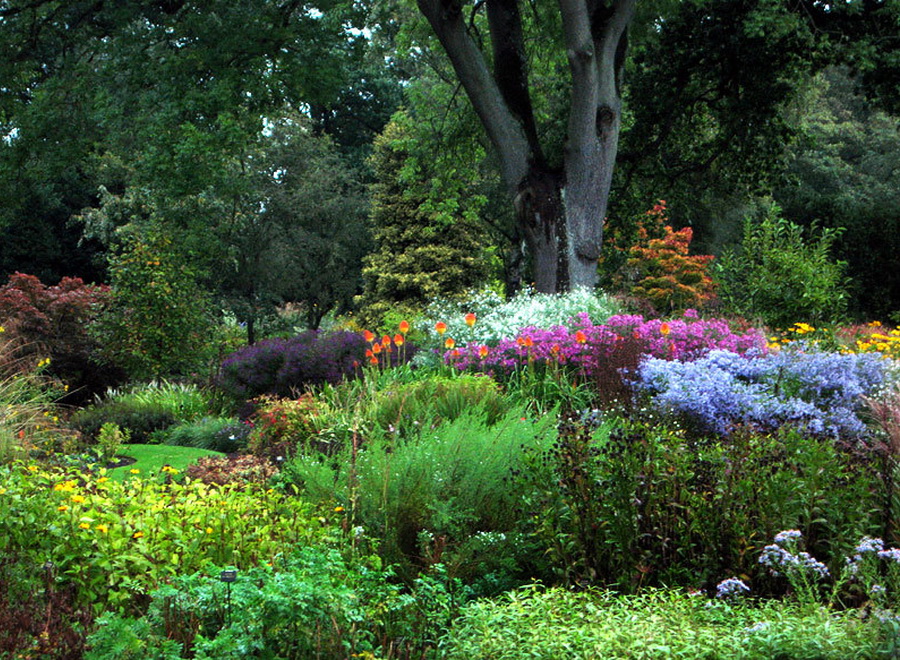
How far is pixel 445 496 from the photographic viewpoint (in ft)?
16.0

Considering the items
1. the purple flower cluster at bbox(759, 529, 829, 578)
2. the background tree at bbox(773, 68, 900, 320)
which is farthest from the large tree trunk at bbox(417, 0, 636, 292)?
the purple flower cluster at bbox(759, 529, 829, 578)

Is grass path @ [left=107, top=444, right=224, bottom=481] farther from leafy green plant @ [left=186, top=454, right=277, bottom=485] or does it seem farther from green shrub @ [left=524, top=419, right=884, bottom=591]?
green shrub @ [left=524, top=419, right=884, bottom=591]

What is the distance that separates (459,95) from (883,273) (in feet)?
36.1

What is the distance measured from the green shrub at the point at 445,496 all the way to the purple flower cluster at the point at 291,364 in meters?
5.04

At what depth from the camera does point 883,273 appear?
20031mm

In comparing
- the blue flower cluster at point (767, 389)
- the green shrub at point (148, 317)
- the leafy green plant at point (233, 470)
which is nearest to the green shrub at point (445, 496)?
the leafy green plant at point (233, 470)

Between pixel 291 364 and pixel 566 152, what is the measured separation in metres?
4.82

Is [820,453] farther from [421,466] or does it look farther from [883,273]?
[883,273]

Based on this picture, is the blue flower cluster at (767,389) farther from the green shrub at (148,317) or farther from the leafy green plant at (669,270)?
the leafy green plant at (669,270)

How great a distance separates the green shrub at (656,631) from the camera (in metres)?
2.78

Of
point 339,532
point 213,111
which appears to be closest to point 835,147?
point 213,111

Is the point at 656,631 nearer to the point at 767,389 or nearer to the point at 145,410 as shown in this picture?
the point at 767,389

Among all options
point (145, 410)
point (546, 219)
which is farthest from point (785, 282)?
point (145, 410)

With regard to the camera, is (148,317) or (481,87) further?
(148,317)
